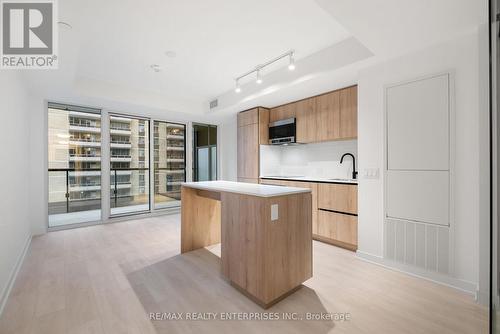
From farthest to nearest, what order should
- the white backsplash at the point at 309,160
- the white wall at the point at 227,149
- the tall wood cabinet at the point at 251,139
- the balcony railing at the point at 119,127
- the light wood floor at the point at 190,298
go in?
the white wall at the point at 227,149 → the balcony railing at the point at 119,127 → the tall wood cabinet at the point at 251,139 → the white backsplash at the point at 309,160 → the light wood floor at the point at 190,298

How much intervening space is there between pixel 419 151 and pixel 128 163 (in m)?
5.37

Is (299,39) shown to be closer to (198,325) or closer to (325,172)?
(325,172)

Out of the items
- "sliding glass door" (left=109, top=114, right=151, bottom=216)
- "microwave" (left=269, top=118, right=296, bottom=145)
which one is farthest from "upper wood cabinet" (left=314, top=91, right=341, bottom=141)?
"sliding glass door" (left=109, top=114, right=151, bottom=216)

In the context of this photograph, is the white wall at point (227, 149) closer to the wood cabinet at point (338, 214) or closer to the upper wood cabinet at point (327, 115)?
the upper wood cabinet at point (327, 115)

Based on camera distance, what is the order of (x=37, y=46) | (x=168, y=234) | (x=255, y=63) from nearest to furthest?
1. (x=37, y=46)
2. (x=255, y=63)
3. (x=168, y=234)

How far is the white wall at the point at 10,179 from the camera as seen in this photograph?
6.68 feet

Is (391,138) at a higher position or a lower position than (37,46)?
lower

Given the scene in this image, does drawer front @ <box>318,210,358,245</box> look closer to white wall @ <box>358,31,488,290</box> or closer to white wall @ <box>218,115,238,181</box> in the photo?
white wall @ <box>358,31,488,290</box>

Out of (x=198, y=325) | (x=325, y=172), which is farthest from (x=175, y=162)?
(x=198, y=325)

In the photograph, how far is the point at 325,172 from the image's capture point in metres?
4.09

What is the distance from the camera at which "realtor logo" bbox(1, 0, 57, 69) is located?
1.86 m

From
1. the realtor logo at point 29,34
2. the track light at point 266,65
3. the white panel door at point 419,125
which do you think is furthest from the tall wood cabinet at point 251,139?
the realtor logo at point 29,34

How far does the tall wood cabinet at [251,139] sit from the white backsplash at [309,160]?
154 millimetres

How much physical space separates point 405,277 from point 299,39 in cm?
293
